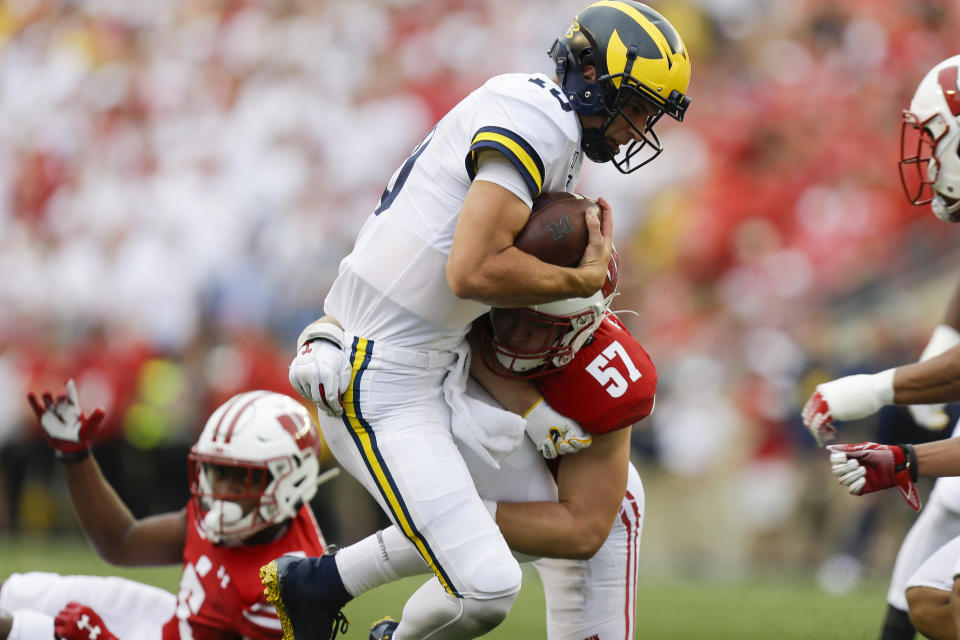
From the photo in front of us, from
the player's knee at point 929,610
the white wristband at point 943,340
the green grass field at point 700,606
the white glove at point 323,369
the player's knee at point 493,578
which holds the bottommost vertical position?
the green grass field at point 700,606

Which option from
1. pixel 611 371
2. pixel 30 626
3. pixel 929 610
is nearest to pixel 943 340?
pixel 929 610

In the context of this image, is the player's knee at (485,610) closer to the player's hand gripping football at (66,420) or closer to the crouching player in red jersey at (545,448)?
the crouching player in red jersey at (545,448)

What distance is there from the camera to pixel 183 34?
1157 cm

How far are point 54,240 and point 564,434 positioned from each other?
8098 millimetres

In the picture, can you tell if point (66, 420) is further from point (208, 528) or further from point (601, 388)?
point (601, 388)

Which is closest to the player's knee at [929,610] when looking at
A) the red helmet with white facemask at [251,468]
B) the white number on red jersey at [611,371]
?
the white number on red jersey at [611,371]

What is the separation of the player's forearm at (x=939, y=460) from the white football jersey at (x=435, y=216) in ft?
3.64

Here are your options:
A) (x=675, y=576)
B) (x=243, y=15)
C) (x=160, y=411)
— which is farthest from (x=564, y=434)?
(x=243, y=15)

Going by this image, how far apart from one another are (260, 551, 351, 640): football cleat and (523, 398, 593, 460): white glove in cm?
66

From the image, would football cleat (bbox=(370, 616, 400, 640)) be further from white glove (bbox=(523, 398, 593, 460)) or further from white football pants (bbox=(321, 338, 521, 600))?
white glove (bbox=(523, 398, 593, 460))

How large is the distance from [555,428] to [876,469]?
33.0 inches

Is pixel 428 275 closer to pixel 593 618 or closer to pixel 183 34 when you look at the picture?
pixel 593 618

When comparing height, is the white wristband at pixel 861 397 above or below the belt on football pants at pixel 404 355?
below

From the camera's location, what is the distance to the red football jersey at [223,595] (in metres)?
3.61
